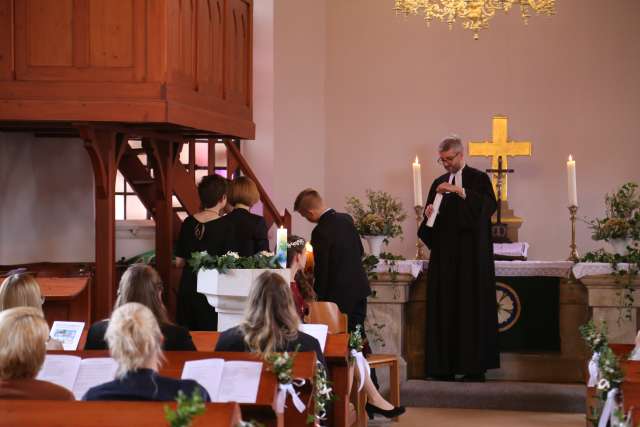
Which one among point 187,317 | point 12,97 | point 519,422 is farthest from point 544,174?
point 12,97

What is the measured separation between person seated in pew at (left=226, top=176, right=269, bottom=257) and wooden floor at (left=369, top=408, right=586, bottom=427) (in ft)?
5.78

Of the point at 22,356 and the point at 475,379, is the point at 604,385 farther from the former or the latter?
the point at 475,379

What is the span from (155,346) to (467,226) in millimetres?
5947

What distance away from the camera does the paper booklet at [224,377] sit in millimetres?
5195

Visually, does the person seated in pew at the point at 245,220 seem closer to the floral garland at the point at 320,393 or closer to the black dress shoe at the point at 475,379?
the floral garland at the point at 320,393

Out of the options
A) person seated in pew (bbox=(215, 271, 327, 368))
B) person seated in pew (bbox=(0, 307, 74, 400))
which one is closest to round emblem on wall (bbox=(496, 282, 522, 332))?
person seated in pew (bbox=(215, 271, 327, 368))

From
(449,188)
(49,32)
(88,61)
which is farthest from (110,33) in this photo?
(449,188)

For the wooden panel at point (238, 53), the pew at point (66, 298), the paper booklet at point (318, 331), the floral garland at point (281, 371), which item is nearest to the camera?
the floral garland at point (281, 371)

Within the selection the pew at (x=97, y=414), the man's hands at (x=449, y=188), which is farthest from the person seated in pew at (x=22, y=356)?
the man's hands at (x=449, y=188)

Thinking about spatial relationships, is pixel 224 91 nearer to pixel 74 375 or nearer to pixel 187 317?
pixel 187 317

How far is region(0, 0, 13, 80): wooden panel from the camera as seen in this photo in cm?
805

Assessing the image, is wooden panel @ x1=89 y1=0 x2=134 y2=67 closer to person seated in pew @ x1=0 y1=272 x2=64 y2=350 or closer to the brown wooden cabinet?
the brown wooden cabinet

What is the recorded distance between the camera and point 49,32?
8.11 meters

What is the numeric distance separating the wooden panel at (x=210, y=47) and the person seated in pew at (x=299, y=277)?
5.46 feet
